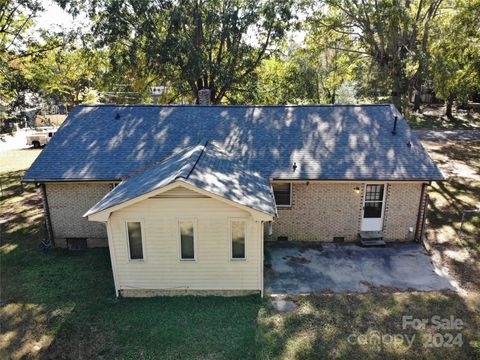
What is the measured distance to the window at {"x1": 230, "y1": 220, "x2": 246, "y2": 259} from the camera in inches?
404

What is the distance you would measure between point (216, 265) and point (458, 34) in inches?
749

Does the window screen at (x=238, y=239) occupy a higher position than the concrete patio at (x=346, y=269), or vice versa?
the window screen at (x=238, y=239)

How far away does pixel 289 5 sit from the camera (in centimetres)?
2297

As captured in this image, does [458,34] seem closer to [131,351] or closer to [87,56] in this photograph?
[131,351]

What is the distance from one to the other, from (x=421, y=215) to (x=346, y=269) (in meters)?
4.09

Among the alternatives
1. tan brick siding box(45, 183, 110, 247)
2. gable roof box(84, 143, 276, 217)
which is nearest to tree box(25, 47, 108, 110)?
tan brick siding box(45, 183, 110, 247)

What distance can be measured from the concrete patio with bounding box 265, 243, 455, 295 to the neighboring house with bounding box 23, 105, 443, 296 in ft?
2.49

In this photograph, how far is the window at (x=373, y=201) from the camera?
1373 cm

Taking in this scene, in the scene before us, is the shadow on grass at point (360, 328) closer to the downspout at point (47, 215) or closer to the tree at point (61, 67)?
the downspout at point (47, 215)

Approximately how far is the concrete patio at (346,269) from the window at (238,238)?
1.64 meters

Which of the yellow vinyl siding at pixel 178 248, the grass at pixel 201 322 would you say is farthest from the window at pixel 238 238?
the grass at pixel 201 322

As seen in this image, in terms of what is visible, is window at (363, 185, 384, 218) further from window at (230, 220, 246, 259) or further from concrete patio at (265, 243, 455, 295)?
window at (230, 220, 246, 259)

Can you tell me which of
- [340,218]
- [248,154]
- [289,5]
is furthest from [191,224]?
[289,5]

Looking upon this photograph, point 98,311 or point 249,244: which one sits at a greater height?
point 249,244
